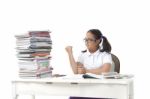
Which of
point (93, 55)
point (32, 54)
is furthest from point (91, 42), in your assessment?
point (32, 54)

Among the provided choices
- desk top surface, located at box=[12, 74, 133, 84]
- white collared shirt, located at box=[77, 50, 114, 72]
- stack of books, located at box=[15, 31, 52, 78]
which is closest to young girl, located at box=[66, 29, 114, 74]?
white collared shirt, located at box=[77, 50, 114, 72]

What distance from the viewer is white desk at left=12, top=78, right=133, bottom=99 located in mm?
3686

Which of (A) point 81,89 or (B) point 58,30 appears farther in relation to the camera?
(B) point 58,30

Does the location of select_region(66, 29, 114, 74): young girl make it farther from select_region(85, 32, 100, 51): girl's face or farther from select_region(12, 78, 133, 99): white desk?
select_region(12, 78, 133, 99): white desk

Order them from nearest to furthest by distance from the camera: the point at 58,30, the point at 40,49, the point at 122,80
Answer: the point at 122,80 < the point at 40,49 < the point at 58,30

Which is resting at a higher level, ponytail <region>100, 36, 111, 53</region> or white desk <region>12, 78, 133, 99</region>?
ponytail <region>100, 36, 111, 53</region>

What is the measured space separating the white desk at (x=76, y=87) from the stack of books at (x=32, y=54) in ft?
0.32

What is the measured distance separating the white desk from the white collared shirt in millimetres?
668

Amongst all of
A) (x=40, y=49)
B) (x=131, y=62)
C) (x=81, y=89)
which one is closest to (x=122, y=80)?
(x=81, y=89)

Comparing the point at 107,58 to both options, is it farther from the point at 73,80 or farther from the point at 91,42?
the point at 73,80

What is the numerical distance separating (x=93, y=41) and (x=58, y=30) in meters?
1.19

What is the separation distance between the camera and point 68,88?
3.93 m

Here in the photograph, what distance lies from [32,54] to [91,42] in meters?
0.83

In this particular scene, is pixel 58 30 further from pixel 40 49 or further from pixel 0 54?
pixel 40 49
